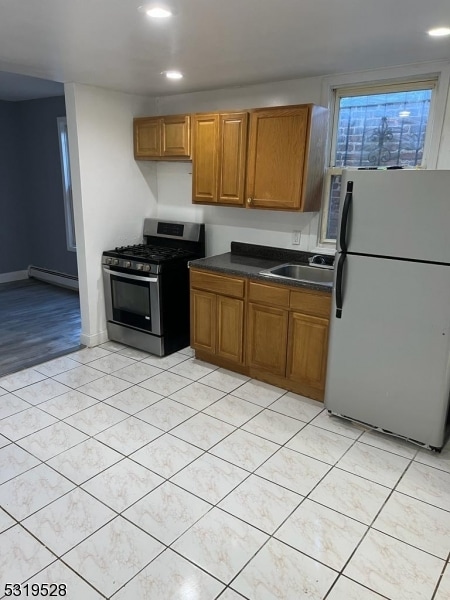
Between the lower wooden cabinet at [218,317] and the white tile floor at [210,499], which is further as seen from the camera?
the lower wooden cabinet at [218,317]

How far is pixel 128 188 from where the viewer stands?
167 inches

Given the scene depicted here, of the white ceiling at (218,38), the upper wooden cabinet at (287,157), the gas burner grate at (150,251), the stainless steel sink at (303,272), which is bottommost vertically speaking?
the stainless steel sink at (303,272)

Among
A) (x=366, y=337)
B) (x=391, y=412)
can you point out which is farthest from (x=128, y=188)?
(x=391, y=412)

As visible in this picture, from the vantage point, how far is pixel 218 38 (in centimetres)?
241

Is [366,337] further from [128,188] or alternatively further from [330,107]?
[128,188]

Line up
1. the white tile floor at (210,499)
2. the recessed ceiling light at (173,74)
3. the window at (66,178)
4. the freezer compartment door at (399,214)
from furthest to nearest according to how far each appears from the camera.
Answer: the window at (66,178) → the recessed ceiling light at (173,74) → the freezer compartment door at (399,214) → the white tile floor at (210,499)

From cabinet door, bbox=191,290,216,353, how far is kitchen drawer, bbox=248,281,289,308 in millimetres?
398

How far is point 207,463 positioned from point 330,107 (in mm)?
2730

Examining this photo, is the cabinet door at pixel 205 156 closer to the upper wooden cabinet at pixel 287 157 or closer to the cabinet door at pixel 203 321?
the upper wooden cabinet at pixel 287 157

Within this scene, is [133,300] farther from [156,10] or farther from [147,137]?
[156,10]

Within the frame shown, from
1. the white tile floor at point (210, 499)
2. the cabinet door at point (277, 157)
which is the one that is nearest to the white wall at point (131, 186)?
the cabinet door at point (277, 157)

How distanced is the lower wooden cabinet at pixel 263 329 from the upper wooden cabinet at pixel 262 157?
2.30 feet

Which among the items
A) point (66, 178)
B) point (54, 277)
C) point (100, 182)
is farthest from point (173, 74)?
point (54, 277)

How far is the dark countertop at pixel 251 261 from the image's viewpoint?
132 inches
